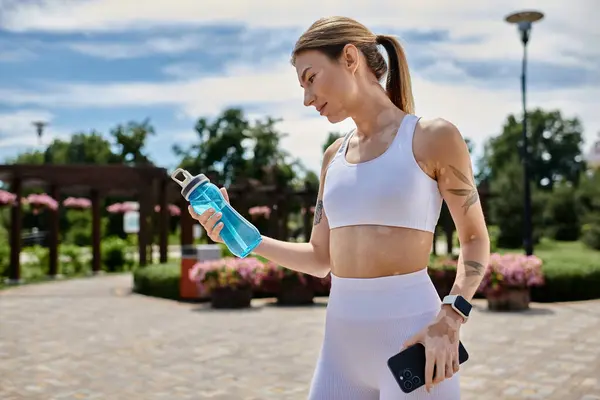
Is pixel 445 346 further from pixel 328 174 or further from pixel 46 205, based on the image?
pixel 46 205

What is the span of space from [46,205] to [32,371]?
43.1 feet

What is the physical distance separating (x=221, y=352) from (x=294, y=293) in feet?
15.8

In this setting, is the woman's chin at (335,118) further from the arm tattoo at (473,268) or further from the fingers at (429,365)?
the fingers at (429,365)

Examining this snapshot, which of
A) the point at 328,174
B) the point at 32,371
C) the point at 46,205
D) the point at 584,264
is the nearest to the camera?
the point at 328,174

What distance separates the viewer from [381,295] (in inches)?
76.4

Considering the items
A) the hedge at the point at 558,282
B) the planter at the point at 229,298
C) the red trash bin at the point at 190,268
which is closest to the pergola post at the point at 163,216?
the hedge at the point at 558,282

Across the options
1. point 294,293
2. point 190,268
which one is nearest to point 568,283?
point 294,293

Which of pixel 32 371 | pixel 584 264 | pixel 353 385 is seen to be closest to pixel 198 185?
pixel 353 385

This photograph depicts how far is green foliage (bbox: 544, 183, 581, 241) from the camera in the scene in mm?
43219

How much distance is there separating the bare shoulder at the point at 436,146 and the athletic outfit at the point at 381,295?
22mm

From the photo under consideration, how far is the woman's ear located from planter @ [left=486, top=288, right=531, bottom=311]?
34.2 ft

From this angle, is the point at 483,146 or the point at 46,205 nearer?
the point at 46,205

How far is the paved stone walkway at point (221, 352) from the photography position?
6375mm

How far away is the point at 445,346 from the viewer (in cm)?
183
